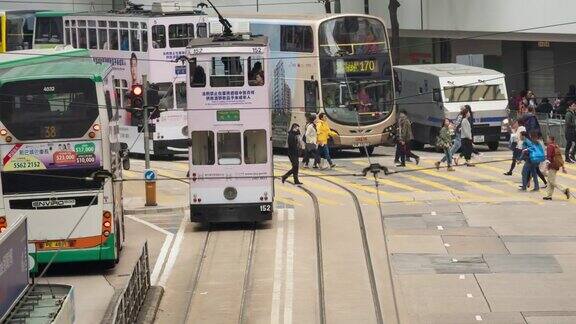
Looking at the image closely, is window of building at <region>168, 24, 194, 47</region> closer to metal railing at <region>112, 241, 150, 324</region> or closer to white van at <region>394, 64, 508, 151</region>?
white van at <region>394, 64, 508, 151</region>

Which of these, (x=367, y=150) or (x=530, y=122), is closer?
(x=530, y=122)

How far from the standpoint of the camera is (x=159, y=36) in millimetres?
42625

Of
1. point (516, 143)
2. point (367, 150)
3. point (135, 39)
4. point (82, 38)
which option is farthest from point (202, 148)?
point (82, 38)

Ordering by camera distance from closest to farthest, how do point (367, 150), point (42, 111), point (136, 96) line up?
point (42, 111) → point (136, 96) → point (367, 150)

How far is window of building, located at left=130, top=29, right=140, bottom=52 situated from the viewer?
43.0 metres

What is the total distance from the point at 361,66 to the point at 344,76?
24.8 inches

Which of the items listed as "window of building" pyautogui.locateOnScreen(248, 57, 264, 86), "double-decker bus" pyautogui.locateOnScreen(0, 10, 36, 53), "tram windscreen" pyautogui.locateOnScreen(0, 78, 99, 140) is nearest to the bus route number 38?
"window of building" pyautogui.locateOnScreen(248, 57, 264, 86)

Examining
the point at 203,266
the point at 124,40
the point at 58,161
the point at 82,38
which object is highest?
the point at 82,38

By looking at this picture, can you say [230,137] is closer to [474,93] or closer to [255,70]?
[255,70]

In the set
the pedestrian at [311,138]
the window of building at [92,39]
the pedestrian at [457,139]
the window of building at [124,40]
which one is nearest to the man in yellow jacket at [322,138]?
the pedestrian at [311,138]

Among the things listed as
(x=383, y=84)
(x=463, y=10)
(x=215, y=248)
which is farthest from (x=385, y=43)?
(x=215, y=248)

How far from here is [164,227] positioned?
1253 inches

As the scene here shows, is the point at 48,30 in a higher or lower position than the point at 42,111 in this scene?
higher

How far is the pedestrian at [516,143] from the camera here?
3644 cm
